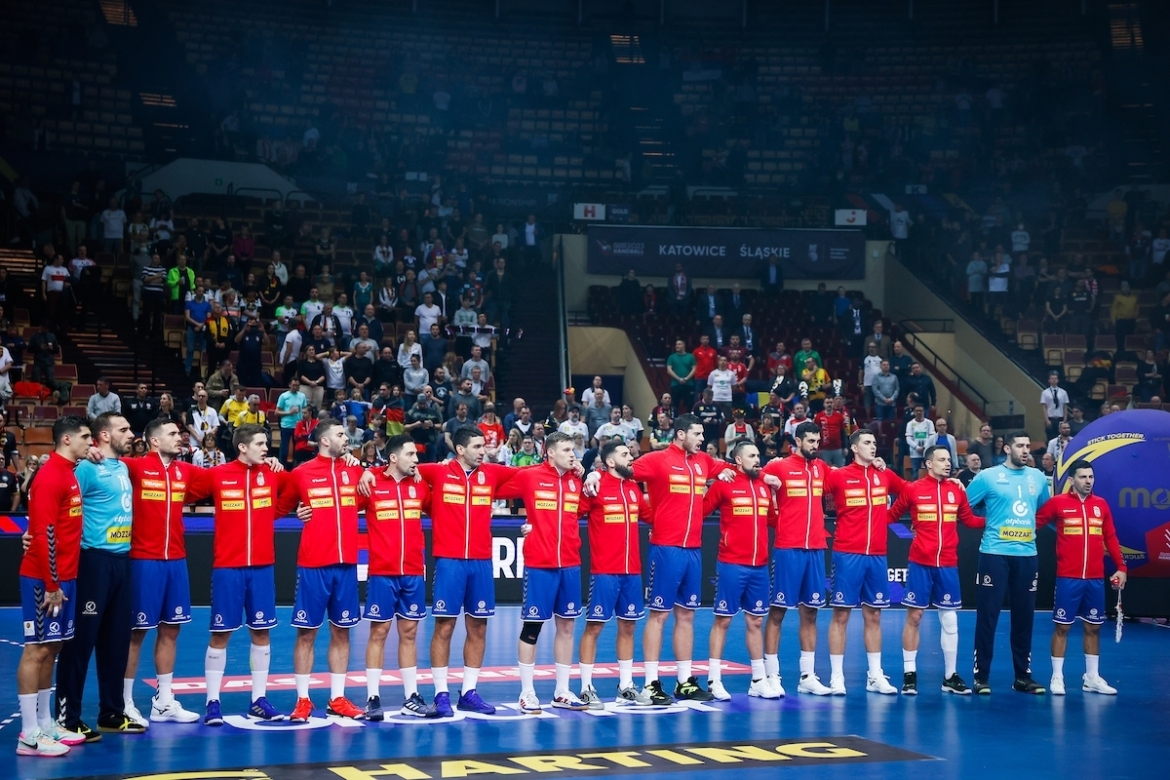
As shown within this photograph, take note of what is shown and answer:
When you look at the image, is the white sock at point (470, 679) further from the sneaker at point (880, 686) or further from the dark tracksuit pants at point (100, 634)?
the sneaker at point (880, 686)

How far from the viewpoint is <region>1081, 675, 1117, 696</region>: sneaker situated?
37.4 feet

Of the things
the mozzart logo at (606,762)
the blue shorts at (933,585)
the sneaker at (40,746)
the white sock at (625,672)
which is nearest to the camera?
the mozzart logo at (606,762)

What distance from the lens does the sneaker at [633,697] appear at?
10.5 metres

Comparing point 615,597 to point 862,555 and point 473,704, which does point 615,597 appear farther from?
point 862,555

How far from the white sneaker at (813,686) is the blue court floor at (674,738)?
102mm

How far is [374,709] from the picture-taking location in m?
9.79

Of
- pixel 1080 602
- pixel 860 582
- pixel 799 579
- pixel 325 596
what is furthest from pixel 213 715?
pixel 1080 602

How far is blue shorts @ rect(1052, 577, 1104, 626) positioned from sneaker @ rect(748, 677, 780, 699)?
9.06 ft

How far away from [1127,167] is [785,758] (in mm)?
27207

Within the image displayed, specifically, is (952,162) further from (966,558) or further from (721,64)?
(966,558)

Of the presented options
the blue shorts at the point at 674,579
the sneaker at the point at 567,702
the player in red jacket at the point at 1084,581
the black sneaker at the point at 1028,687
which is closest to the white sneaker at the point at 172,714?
the sneaker at the point at 567,702

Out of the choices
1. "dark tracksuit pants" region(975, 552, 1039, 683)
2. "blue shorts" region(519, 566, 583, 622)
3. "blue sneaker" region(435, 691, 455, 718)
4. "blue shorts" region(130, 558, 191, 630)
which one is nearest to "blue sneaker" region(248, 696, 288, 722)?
"blue shorts" region(130, 558, 191, 630)

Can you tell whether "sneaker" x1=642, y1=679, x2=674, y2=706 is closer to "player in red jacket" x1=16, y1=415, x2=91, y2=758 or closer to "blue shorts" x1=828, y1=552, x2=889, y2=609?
"blue shorts" x1=828, y1=552, x2=889, y2=609

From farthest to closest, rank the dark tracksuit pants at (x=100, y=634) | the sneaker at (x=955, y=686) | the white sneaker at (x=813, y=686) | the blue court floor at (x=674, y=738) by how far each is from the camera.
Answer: the sneaker at (x=955, y=686) < the white sneaker at (x=813, y=686) < the dark tracksuit pants at (x=100, y=634) < the blue court floor at (x=674, y=738)
